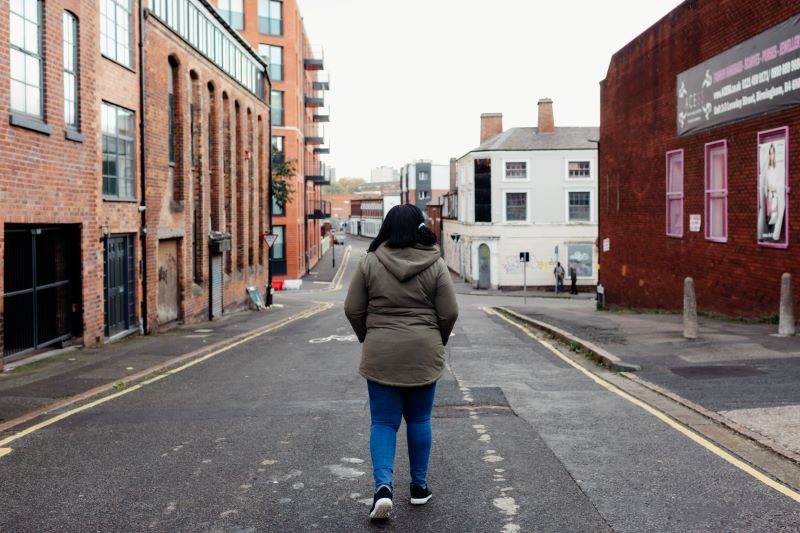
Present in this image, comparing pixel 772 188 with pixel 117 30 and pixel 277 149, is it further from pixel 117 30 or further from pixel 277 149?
pixel 277 149

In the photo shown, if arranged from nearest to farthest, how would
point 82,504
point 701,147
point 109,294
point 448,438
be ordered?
point 82,504 < point 448,438 < point 109,294 < point 701,147

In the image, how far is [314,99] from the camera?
7150 cm

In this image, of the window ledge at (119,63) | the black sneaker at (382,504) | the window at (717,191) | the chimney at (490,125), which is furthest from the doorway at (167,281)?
the chimney at (490,125)

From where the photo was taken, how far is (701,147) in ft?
67.5

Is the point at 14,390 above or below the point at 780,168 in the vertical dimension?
below

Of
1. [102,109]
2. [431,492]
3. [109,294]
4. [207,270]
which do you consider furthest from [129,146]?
[431,492]

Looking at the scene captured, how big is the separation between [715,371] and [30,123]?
1085 centimetres

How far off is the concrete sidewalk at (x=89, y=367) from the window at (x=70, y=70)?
4.24 m

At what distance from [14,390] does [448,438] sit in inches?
249

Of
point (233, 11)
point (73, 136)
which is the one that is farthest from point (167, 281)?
point (233, 11)

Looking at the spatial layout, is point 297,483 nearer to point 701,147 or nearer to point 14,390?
point 14,390

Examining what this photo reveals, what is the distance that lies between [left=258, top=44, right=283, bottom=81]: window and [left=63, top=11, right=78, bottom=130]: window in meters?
42.3

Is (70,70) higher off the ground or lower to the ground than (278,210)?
higher

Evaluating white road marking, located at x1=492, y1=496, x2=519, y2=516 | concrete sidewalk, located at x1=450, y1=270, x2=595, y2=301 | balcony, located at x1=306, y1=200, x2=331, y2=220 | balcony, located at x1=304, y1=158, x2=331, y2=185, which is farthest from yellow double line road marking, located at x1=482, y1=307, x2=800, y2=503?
balcony, located at x1=306, y1=200, x2=331, y2=220
